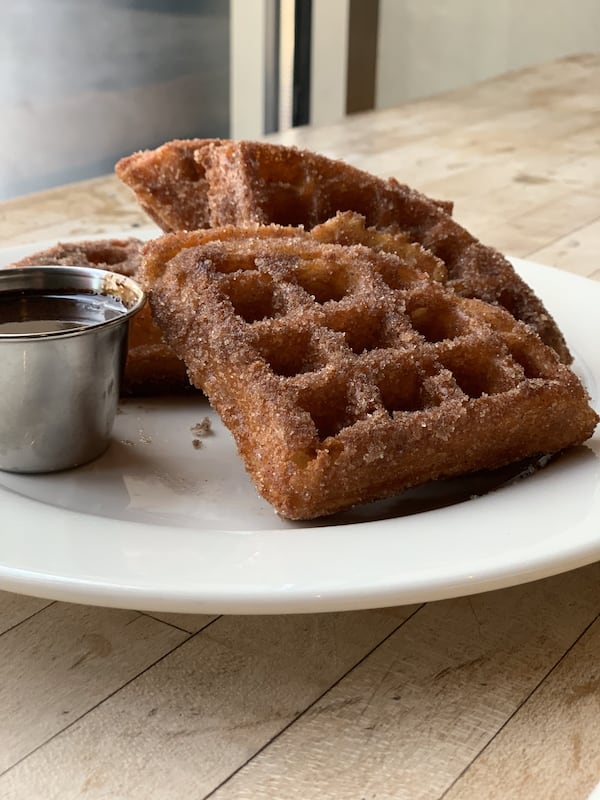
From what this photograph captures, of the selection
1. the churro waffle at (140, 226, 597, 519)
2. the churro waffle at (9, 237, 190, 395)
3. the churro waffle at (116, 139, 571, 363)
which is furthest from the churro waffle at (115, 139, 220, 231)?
the churro waffle at (140, 226, 597, 519)

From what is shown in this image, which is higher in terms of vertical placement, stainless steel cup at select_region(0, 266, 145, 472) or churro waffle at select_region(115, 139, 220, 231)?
churro waffle at select_region(115, 139, 220, 231)

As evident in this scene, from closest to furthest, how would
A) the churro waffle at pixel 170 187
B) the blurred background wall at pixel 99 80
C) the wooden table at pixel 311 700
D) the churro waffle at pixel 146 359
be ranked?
the wooden table at pixel 311 700
the churro waffle at pixel 146 359
the churro waffle at pixel 170 187
the blurred background wall at pixel 99 80

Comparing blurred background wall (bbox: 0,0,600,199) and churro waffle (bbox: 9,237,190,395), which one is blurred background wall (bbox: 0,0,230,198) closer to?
blurred background wall (bbox: 0,0,600,199)

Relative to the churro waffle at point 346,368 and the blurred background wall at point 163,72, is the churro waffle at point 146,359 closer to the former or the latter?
the churro waffle at point 346,368

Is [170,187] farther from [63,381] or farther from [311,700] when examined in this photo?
[311,700]

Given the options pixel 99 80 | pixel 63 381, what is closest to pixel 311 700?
pixel 63 381

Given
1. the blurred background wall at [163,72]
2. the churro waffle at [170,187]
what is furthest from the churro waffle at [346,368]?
the blurred background wall at [163,72]

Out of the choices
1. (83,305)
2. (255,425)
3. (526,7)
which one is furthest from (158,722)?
(526,7)
